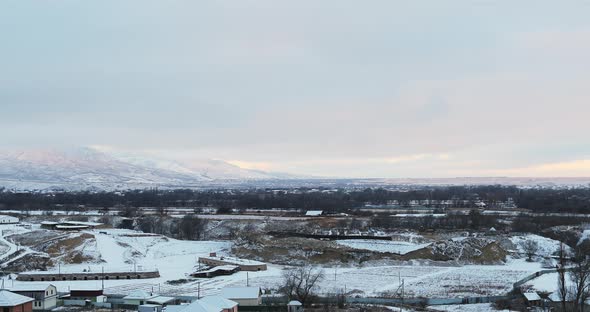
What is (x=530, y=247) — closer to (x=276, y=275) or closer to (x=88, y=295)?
(x=276, y=275)

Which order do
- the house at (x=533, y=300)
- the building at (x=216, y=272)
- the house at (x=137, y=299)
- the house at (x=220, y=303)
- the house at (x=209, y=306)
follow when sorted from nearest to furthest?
the house at (x=209, y=306) → the house at (x=220, y=303) → the house at (x=533, y=300) → the house at (x=137, y=299) → the building at (x=216, y=272)

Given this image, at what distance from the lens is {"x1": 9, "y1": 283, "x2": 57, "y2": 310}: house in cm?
3622

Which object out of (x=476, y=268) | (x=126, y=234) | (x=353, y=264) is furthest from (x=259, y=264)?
(x=126, y=234)

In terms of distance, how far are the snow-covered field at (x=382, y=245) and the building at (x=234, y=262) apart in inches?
420

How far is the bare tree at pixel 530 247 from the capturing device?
186 ft

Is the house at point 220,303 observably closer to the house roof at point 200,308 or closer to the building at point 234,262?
the house roof at point 200,308

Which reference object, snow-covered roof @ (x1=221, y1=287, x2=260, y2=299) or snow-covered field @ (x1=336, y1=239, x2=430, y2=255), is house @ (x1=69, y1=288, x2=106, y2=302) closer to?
snow-covered roof @ (x1=221, y1=287, x2=260, y2=299)

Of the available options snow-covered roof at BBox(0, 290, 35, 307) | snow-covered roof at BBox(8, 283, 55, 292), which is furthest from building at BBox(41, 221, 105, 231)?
snow-covered roof at BBox(0, 290, 35, 307)

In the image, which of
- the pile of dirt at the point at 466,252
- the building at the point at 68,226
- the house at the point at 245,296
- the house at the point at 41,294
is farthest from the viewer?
the building at the point at 68,226

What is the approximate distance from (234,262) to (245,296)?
18.3m

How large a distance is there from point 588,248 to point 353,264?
20.4 meters

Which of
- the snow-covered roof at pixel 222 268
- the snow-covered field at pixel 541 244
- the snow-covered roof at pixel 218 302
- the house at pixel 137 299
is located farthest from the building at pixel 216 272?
the snow-covered field at pixel 541 244

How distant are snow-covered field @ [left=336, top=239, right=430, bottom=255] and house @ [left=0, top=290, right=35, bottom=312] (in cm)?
3326

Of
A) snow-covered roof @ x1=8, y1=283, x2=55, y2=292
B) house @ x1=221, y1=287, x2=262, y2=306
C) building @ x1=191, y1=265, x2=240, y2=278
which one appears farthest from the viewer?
building @ x1=191, y1=265, x2=240, y2=278
